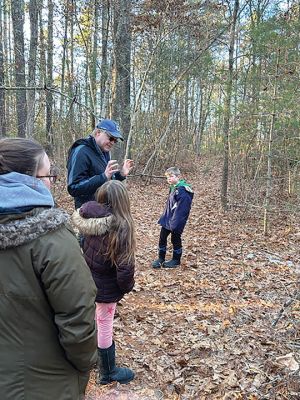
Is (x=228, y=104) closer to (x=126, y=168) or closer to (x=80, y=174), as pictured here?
(x=126, y=168)

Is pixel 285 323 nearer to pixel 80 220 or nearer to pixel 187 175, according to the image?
pixel 80 220

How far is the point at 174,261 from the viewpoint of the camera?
23.0ft

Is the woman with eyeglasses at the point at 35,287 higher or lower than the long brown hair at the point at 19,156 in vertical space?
lower

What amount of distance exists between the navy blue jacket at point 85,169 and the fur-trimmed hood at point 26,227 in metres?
2.07

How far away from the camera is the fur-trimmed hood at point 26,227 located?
1613 millimetres

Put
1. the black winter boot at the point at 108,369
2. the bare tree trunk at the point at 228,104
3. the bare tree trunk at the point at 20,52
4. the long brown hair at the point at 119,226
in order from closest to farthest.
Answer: the long brown hair at the point at 119,226
the black winter boot at the point at 108,369
the bare tree trunk at the point at 228,104
the bare tree trunk at the point at 20,52

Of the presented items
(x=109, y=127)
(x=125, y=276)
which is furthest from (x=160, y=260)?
(x=125, y=276)

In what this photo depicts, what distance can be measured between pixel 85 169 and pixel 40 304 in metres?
2.29

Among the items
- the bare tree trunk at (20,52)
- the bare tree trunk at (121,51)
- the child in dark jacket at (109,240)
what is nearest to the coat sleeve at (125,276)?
the child in dark jacket at (109,240)

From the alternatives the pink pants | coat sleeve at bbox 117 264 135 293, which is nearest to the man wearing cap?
coat sleeve at bbox 117 264 135 293

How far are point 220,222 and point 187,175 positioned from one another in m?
8.65

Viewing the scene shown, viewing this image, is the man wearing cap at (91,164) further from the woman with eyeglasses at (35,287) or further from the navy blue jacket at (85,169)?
the woman with eyeglasses at (35,287)

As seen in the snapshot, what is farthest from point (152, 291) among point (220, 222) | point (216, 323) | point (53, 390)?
point (220, 222)

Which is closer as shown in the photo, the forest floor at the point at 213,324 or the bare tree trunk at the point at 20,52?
the forest floor at the point at 213,324
